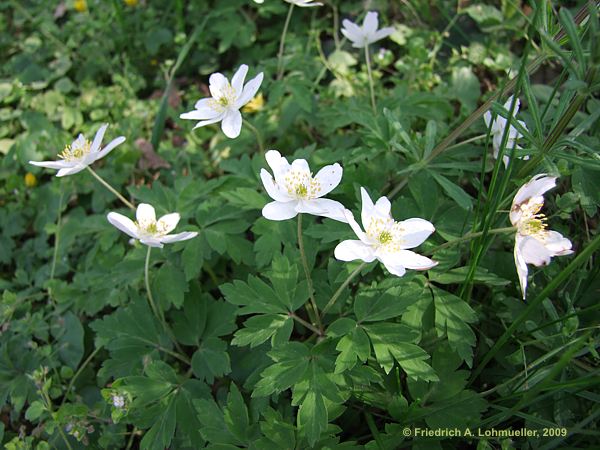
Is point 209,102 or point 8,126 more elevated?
point 209,102

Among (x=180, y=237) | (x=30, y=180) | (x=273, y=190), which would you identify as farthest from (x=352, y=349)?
(x=30, y=180)

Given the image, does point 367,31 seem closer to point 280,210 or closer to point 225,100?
point 225,100

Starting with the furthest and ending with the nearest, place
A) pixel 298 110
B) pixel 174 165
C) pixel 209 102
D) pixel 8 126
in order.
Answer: pixel 8 126
pixel 174 165
pixel 298 110
pixel 209 102

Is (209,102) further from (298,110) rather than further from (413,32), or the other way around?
(413,32)

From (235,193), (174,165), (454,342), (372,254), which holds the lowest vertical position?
(174,165)

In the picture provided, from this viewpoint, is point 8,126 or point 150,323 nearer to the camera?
point 150,323

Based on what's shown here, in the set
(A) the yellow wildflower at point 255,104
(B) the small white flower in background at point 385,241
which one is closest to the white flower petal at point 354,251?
(B) the small white flower in background at point 385,241

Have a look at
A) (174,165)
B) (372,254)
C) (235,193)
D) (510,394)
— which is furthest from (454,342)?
(174,165)
